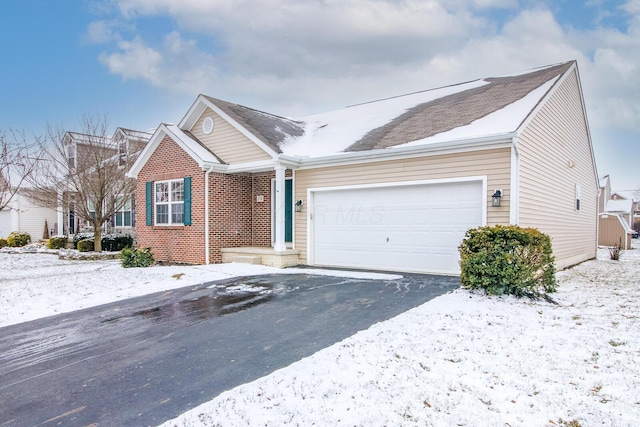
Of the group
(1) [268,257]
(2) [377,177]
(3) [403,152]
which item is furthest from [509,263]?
(1) [268,257]

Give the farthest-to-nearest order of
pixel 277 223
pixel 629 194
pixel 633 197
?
pixel 629 194
pixel 633 197
pixel 277 223

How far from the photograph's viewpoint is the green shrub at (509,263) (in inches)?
277

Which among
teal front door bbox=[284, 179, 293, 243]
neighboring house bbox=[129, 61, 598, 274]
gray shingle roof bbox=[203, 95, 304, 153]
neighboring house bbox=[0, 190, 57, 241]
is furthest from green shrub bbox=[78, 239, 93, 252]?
teal front door bbox=[284, 179, 293, 243]

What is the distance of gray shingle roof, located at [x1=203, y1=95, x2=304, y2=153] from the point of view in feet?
40.9

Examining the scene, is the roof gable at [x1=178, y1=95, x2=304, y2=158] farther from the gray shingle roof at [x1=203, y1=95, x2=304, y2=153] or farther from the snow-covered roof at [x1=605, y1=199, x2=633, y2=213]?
the snow-covered roof at [x1=605, y1=199, x2=633, y2=213]

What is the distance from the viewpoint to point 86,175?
16984mm

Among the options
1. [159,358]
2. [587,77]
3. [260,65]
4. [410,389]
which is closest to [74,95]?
[260,65]

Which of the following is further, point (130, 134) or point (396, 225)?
point (130, 134)

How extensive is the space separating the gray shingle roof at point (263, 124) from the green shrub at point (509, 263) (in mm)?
6488

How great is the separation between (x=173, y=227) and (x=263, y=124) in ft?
14.7

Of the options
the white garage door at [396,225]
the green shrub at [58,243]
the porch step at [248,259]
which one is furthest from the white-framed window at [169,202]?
the green shrub at [58,243]

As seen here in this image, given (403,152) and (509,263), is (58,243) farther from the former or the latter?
(509,263)

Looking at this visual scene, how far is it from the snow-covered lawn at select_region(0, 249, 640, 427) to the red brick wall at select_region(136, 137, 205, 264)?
584 centimetres

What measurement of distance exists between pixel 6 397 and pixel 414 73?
70.1ft
